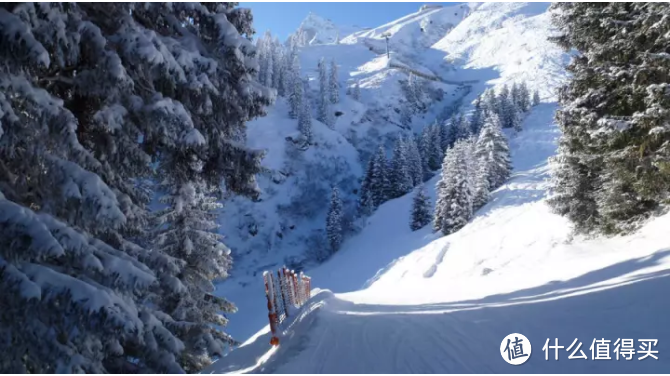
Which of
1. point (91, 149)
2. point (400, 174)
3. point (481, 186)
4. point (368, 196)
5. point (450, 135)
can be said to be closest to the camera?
point (91, 149)

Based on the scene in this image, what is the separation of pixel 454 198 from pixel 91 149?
39.8 m

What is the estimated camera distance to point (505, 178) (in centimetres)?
5094

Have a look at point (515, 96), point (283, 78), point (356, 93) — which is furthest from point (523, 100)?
point (283, 78)

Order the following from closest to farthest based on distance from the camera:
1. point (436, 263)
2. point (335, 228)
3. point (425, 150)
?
point (436, 263) < point (335, 228) < point (425, 150)

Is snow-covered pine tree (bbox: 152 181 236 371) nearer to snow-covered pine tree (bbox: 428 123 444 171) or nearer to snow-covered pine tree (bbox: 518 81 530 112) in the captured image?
snow-covered pine tree (bbox: 428 123 444 171)

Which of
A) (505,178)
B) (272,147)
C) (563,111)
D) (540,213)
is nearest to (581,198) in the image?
(563,111)

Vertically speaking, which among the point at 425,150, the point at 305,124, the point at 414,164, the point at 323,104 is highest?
the point at 323,104

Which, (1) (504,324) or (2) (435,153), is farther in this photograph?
(2) (435,153)

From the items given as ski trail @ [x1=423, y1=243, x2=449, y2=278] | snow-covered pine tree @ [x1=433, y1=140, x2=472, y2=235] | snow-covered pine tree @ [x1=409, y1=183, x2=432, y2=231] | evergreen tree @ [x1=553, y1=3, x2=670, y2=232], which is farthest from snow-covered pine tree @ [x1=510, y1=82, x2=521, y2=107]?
evergreen tree @ [x1=553, y1=3, x2=670, y2=232]

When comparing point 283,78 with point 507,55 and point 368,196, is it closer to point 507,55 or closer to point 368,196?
point 368,196

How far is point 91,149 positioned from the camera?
522 cm

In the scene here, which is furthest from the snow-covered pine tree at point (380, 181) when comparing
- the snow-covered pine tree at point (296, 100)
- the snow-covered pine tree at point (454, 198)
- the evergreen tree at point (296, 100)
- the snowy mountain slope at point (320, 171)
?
the evergreen tree at point (296, 100)

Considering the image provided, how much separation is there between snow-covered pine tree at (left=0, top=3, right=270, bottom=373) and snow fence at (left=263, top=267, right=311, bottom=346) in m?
3.01

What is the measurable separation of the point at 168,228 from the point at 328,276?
33.2 metres
